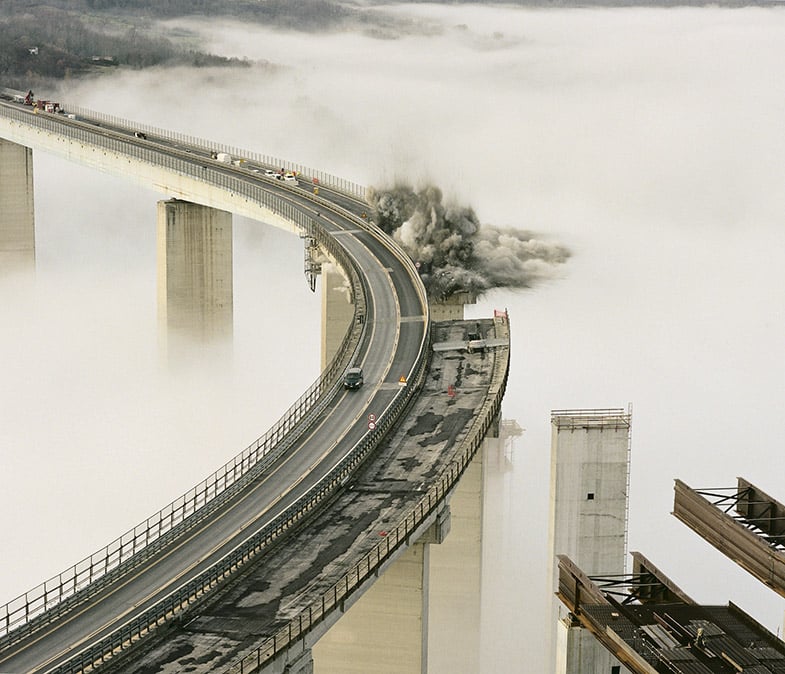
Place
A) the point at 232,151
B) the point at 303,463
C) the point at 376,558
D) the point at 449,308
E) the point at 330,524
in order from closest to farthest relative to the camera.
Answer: the point at 376,558 < the point at 330,524 < the point at 303,463 < the point at 449,308 < the point at 232,151

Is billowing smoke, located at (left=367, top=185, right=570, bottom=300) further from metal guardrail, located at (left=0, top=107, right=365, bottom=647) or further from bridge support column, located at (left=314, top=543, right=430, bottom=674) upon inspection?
bridge support column, located at (left=314, top=543, right=430, bottom=674)

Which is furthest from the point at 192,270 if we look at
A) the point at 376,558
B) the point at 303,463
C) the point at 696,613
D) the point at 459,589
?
the point at 696,613

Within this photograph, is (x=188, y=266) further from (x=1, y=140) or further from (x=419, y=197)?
(x=1, y=140)

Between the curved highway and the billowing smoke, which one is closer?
the curved highway

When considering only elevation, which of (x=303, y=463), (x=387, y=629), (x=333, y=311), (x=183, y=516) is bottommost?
(x=387, y=629)

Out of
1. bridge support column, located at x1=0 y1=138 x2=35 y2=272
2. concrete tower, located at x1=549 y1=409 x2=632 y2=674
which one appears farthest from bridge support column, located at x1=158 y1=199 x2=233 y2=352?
concrete tower, located at x1=549 y1=409 x2=632 y2=674

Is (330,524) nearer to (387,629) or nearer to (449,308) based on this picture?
(387,629)
